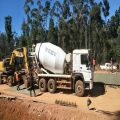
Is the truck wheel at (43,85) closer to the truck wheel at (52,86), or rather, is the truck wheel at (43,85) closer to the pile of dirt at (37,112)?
the truck wheel at (52,86)

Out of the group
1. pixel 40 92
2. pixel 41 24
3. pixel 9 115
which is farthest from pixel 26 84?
pixel 41 24

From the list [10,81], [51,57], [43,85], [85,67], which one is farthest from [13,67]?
[85,67]

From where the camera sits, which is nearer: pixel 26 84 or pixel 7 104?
pixel 7 104

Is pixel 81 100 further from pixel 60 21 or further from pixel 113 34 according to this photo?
pixel 113 34

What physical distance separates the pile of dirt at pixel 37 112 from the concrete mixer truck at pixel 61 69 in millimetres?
5555

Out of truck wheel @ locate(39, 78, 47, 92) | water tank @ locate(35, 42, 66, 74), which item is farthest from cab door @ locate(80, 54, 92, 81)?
truck wheel @ locate(39, 78, 47, 92)

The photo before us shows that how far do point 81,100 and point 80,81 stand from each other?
195 centimetres

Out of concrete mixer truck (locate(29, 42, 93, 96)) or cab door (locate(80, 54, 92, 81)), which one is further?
concrete mixer truck (locate(29, 42, 93, 96))

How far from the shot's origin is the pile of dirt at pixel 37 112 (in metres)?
14.9

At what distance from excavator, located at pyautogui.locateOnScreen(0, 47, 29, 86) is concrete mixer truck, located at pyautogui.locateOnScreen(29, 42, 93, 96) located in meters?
1.56

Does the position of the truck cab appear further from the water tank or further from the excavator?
the excavator

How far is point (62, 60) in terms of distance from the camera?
24.4 meters

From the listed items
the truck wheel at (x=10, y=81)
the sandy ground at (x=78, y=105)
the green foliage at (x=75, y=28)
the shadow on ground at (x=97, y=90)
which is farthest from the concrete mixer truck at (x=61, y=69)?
the green foliage at (x=75, y=28)

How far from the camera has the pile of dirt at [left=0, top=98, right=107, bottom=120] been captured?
48.9 ft
